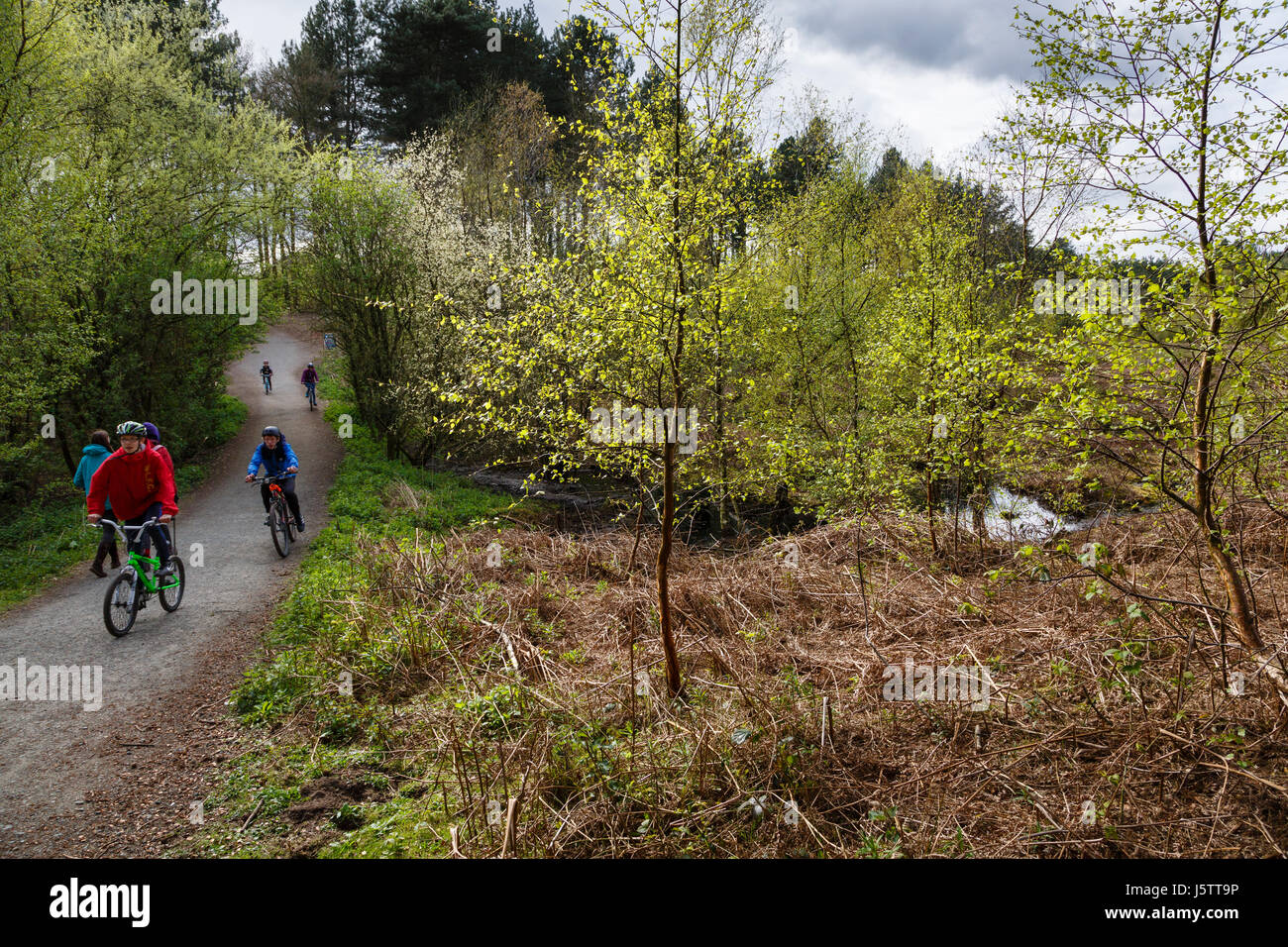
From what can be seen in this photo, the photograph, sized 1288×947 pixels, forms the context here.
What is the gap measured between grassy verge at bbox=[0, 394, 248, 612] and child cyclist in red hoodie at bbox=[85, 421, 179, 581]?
2.71 meters

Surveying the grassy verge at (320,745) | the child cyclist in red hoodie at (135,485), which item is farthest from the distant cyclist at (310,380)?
the child cyclist in red hoodie at (135,485)

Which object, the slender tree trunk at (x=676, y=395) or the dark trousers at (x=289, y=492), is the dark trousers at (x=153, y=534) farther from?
the slender tree trunk at (x=676, y=395)

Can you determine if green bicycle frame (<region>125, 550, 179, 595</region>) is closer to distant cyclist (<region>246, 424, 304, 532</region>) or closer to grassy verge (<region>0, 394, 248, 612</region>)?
grassy verge (<region>0, 394, 248, 612</region>)

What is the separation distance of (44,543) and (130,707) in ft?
24.6

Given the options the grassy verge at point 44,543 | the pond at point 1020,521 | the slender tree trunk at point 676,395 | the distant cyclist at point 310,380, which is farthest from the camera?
the distant cyclist at point 310,380

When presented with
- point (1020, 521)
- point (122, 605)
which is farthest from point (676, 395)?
point (1020, 521)

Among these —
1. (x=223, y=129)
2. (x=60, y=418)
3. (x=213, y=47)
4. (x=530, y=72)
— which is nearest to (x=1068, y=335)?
(x=60, y=418)

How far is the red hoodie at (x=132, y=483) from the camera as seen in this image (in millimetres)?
7820

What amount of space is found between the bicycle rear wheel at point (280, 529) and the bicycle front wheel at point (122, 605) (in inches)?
134

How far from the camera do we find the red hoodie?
7820 mm

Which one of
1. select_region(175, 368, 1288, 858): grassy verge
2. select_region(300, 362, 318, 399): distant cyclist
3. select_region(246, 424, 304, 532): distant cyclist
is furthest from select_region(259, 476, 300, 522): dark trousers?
select_region(300, 362, 318, 399): distant cyclist

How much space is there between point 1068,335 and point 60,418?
19.0m

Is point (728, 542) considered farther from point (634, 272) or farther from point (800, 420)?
point (634, 272)

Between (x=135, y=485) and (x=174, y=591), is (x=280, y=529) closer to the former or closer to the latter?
(x=174, y=591)
